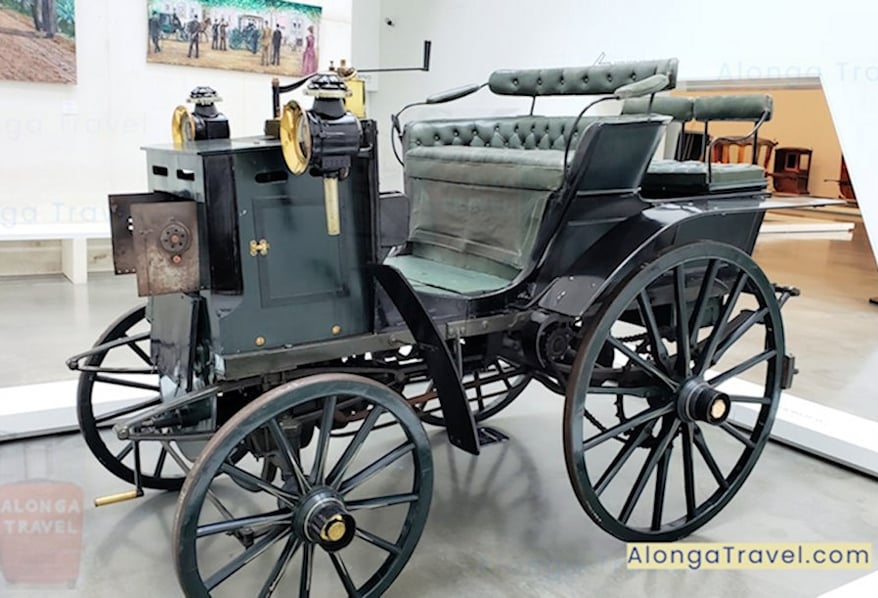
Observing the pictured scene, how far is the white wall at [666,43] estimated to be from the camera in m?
5.26

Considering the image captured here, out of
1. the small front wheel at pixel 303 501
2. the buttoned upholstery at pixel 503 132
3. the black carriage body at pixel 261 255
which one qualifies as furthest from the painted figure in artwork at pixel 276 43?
the small front wheel at pixel 303 501

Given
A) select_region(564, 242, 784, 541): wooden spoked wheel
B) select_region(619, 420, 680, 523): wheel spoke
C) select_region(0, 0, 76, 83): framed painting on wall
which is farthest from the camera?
select_region(0, 0, 76, 83): framed painting on wall

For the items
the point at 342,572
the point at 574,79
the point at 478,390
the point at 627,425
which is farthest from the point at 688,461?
the point at 574,79

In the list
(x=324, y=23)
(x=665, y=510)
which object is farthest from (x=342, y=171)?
(x=324, y=23)

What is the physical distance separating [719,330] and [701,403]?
0.25 meters

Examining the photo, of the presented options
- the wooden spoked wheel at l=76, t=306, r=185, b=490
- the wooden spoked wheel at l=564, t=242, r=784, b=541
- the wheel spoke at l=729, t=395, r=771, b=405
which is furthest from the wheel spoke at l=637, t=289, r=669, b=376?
the wooden spoked wheel at l=76, t=306, r=185, b=490

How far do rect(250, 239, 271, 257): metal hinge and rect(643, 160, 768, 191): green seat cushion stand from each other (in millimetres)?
1440

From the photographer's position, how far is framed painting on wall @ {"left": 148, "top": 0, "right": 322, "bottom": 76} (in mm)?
6391

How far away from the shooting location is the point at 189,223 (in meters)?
1.82

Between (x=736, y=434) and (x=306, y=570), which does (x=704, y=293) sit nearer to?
(x=736, y=434)

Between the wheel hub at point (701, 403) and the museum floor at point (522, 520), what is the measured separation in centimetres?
45

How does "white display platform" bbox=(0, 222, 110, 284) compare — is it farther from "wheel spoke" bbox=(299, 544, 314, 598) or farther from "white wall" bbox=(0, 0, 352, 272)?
"wheel spoke" bbox=(299, 544, 314, 598)

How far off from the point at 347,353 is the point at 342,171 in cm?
48
